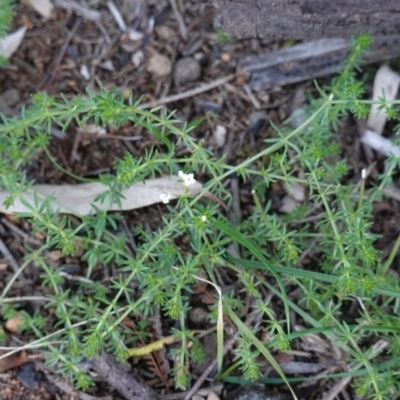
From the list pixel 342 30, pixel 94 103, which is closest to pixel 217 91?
pixel 342 30

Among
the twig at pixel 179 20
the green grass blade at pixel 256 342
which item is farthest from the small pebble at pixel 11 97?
the green grass blade at pixel 256 342

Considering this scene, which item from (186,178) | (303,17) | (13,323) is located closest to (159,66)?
(303,17)

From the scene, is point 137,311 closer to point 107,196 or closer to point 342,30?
point 107,196

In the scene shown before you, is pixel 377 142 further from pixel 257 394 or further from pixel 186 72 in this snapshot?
pixel 257 394

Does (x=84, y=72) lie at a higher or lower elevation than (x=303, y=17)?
lower

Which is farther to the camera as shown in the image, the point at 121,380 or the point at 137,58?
the point at 137,58

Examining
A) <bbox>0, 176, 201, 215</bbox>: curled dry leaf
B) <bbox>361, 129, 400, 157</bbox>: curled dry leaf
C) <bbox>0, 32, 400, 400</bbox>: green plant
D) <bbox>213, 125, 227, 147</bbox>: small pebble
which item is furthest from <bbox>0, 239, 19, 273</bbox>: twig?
<bbox>361, 129, 400, 157</bbox>: curled dry leaf

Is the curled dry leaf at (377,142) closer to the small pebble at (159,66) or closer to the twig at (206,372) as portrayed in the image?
the small pebble at (159,66)

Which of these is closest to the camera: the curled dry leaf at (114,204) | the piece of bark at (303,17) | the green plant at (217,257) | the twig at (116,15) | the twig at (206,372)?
the green plant at (217,257)
